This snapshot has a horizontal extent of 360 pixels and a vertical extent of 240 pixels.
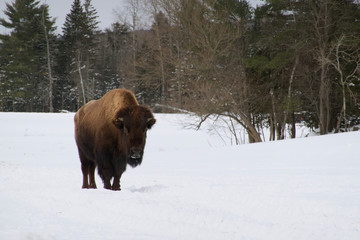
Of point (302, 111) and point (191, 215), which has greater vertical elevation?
point (302, 111)

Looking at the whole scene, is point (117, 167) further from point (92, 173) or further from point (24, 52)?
point (24, 52)

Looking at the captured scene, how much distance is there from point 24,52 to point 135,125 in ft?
54.1

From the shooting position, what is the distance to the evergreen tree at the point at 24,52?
45.3ft

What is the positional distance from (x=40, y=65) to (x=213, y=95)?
12.5 m

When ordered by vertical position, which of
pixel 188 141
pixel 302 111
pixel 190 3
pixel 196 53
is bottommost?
pixel 188 141

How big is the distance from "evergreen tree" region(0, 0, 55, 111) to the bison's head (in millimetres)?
10462

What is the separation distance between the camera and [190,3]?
16.6 meters

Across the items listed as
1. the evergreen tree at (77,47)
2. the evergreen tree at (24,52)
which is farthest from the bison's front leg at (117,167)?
the evergreen tree at (77,47)

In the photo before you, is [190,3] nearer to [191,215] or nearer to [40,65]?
[40,65]

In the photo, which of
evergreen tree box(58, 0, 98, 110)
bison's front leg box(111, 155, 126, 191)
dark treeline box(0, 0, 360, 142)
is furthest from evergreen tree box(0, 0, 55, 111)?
bison's front leg box(111, 155, 126, 191)

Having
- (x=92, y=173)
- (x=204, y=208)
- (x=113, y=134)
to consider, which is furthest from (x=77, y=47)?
(x=204, y=208)

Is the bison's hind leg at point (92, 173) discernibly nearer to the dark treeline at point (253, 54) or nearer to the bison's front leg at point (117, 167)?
the bison's front leg at point (117, 167)

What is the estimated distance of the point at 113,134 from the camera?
203 inches

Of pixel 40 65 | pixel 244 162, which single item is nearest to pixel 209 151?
pixel 244 162
